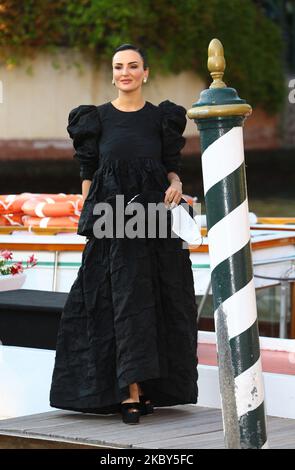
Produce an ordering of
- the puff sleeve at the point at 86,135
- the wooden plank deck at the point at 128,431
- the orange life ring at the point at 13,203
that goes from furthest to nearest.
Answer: the orange life ring at the point at 13,203, the puff sleeve at the point at 86,135, the wooden plank deck at the point at 128,431

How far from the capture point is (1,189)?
1986 centimetres

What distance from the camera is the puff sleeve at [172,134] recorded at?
14.6ft

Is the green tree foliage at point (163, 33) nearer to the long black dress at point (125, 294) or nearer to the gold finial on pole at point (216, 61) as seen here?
the long black dress at point (125, 294)

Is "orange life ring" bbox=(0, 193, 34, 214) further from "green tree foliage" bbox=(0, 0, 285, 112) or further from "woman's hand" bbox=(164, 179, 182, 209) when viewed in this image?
"green tree foliage" bbox=(0, 0, 285, 112)

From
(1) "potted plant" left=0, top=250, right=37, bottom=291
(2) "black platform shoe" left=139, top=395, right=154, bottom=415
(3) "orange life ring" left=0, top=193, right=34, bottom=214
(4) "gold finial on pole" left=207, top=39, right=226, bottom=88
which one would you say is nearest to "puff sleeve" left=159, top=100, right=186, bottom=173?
(2) "black platform shoe" left=139, top=395, right=154, bottom=415

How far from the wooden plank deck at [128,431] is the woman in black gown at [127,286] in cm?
6

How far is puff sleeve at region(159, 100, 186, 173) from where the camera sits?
446 centimetres

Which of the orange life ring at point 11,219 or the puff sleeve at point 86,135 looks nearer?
the puff sleeve at point 86,135

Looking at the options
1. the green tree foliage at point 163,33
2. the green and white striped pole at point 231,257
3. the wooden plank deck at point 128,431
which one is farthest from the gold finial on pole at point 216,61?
the green tree foliage at point 163,33

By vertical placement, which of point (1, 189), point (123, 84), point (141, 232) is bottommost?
point (1, 189)

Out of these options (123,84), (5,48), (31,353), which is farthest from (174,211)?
(5,48)

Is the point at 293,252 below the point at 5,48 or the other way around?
below

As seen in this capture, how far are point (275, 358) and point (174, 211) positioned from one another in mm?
1227

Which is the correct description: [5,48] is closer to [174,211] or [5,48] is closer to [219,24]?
[219,24]
